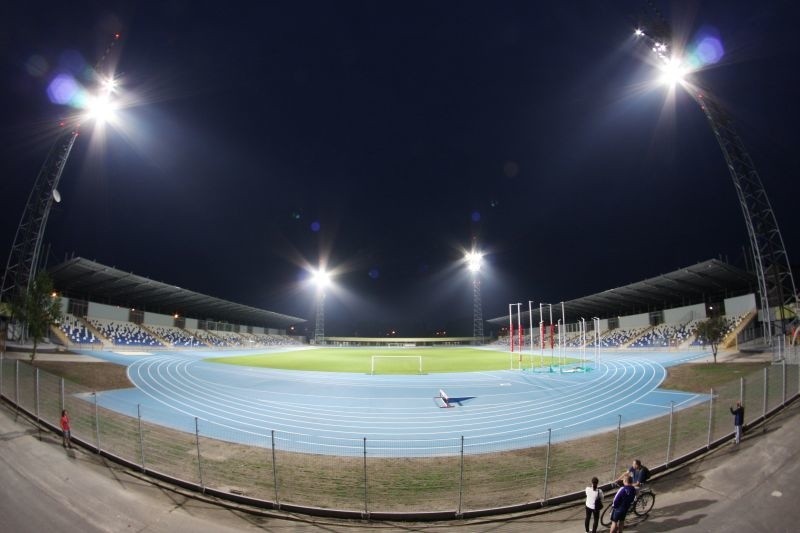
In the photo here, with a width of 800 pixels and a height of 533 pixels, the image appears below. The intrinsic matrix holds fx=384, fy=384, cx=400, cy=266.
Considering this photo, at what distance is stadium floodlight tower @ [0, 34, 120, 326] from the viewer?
3450 centimetres

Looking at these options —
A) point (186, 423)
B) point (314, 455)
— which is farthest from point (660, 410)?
point (186, 423)

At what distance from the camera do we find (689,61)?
29109 mm

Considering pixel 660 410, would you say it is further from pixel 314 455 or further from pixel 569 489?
pixel 314 455

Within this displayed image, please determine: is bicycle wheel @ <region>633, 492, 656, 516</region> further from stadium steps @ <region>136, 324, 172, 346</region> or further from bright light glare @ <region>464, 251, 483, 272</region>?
bright light glare @ <region>464, 251, 483, 272</region>

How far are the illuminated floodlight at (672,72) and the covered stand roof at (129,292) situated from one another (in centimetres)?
5485

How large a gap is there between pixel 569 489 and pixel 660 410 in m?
11.7

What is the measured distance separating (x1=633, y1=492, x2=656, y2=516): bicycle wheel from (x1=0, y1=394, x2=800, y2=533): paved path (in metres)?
0.17

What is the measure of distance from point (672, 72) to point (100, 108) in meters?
48.9

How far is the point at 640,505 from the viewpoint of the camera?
8.66 metres

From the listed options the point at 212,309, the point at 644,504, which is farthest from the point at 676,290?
the point at 212,309

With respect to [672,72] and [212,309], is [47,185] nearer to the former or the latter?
[212,309]

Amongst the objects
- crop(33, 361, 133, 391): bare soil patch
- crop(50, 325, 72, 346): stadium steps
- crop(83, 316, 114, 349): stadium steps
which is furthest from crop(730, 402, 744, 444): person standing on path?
crop(83, 316, 114, 349): stadium steps

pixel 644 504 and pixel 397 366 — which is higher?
pixel 644 504

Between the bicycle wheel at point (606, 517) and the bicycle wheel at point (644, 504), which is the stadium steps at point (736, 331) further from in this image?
the bicycle wheel at point (606, 517)
